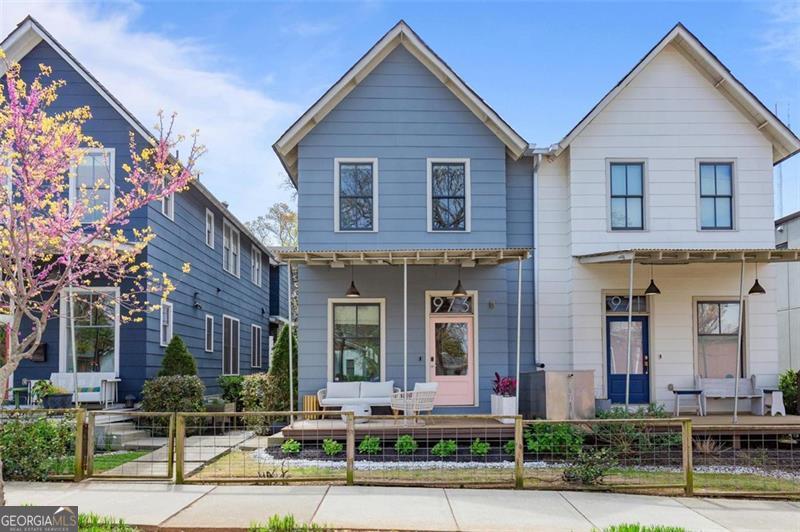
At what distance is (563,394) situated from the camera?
12773 mm

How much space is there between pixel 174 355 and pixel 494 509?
9.50m

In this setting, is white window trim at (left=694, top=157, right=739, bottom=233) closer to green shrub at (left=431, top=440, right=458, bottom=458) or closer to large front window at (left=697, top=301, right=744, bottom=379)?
large front window at (left=697, top=301, right=744, bottom=379)

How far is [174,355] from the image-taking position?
15617 mm

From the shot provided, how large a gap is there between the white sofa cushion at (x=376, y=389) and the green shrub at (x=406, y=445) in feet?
6.04

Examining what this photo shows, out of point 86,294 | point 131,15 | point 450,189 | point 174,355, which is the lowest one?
point 174,355

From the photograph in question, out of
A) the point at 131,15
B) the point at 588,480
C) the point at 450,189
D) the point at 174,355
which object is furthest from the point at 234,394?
the point at 588,480

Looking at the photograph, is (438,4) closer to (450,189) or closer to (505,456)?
(450,189)

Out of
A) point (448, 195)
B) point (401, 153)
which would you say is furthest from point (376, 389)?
point (401, 153)

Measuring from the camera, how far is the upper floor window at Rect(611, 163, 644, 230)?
48.3 ft

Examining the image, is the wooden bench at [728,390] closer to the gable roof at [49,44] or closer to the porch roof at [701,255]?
the porch roof at [701,255]

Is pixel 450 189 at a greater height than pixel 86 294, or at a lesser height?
greater

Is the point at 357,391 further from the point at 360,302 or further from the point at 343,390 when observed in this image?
the point at 360,302

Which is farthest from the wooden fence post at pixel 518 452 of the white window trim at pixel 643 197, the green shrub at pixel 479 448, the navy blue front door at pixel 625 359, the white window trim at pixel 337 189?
the white window trim at pixel 643 197

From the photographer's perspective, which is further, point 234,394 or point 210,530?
point 234,394
